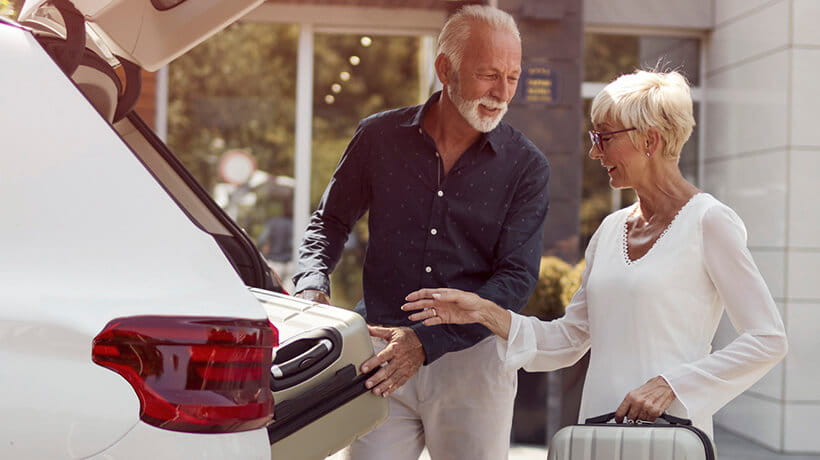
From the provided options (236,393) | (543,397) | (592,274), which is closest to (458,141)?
(592,274)

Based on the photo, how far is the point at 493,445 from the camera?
308cm

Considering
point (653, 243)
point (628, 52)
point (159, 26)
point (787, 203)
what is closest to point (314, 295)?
point (159, 26)

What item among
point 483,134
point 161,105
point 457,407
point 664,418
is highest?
point 161,105

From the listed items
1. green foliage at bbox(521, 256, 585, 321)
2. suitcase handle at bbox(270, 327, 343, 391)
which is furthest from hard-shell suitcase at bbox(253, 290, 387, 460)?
green foliage at bbox(521, 256, 585, 321)

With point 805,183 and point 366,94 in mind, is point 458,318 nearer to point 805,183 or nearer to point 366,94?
point 805,183

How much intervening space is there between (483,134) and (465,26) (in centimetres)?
34

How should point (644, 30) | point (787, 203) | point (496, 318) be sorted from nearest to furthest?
point (496, 318) < point (787, 203) < point (644, 30)

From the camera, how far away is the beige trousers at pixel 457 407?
3.05 metres

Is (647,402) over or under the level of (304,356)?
under

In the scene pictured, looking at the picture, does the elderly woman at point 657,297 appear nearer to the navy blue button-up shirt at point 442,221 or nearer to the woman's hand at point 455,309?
the woman's hand at point 455,309

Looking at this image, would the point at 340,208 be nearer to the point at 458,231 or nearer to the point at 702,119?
the point at 458,231

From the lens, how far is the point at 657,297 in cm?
255

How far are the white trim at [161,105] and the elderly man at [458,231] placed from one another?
544 centimetres

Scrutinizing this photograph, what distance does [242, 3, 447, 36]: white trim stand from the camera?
827cm
